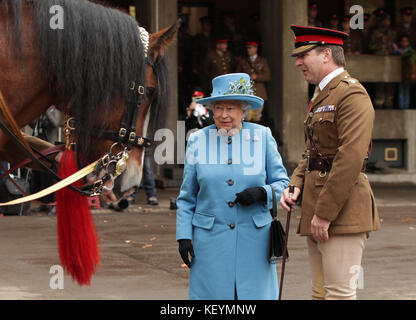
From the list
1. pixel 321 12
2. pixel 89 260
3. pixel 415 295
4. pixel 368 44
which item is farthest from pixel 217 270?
pixel 321 12

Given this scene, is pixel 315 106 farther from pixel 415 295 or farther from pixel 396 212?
pixel 396 212

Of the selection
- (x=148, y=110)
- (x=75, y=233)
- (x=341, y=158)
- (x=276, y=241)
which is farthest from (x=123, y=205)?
(x=341, y=158)

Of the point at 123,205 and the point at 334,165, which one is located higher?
the point at 334,165

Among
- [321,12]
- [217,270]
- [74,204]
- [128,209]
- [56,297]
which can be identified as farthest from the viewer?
[321,12]

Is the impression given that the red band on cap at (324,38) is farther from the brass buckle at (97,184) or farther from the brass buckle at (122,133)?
the brass buckle at (97,184)

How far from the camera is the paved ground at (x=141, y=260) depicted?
254 inches

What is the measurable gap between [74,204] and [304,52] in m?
1.58

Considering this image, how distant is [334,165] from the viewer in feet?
13.8

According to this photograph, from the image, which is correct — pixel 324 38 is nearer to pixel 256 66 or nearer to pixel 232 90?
pixel 232 90

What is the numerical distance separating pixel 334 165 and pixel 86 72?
1413 mm

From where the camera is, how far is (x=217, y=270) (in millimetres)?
4320

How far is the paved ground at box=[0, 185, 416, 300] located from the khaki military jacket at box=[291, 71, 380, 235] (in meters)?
2.06

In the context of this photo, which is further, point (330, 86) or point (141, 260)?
point (141, 260)

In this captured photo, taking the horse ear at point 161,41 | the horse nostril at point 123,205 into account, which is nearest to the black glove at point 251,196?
the horse ear at point 161,41
